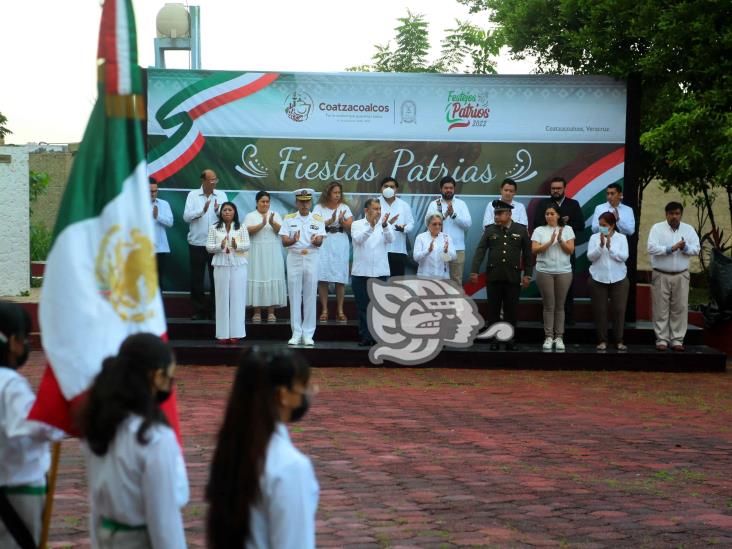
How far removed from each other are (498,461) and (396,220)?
7.33 metres

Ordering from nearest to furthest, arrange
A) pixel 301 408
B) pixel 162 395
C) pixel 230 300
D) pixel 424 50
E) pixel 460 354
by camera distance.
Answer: pixel 301 408 < pixel 162 395 < pixel 230 300 < pixel 460 354 < pixel 424 50

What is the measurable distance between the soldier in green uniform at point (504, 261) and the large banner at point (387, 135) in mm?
1635

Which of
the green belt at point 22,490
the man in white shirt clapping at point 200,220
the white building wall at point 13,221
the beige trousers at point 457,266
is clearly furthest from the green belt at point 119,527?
the white building wall at point 13,221

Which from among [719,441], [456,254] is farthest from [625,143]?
[719,441]

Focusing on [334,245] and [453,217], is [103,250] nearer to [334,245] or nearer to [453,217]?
[334,245]

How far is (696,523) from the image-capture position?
7.12 m

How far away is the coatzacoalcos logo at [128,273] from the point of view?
4.39 m

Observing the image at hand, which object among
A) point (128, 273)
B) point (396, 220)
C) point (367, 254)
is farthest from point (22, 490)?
point (396, 220)

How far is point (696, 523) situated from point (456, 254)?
9066mm

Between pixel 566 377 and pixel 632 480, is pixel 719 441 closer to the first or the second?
pixel 632 480

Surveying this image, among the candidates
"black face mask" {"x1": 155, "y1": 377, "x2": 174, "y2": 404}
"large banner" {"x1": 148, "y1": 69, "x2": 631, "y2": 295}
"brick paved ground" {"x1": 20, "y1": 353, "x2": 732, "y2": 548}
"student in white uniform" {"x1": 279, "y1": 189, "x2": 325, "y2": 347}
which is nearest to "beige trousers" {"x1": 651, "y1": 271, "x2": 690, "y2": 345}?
"large banner" {"x1": 148, "y1": 69, "x2": 631, "y2": 295}

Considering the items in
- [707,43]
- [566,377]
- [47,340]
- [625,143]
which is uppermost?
[707,43]

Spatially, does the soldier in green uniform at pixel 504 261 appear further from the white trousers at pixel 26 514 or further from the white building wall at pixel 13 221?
the white trousers at pixel 26 514

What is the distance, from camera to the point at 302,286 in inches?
590
